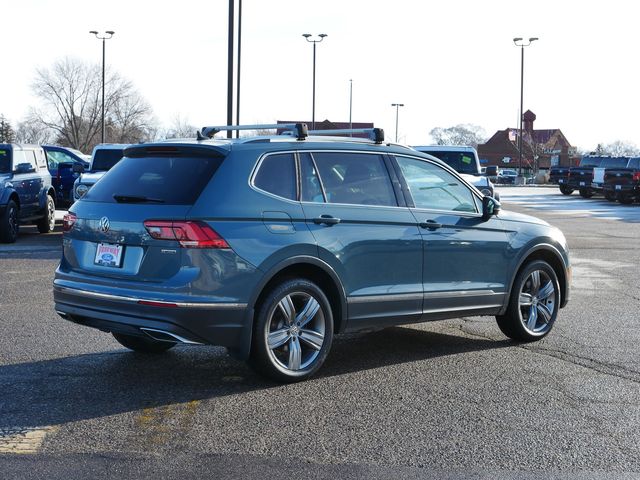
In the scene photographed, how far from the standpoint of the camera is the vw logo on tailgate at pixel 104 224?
616cm

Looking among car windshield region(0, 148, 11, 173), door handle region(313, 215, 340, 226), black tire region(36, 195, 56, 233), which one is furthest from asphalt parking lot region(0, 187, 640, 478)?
black tire region(36, 195, 56, 233)

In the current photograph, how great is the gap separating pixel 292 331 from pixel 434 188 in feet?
6.32

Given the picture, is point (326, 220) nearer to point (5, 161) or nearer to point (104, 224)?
point (104, 224)

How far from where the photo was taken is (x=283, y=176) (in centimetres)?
648

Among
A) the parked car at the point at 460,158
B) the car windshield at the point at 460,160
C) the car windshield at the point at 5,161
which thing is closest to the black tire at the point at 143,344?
the car windshield at the point at 5,161

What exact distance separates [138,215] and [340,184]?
1.61 meters

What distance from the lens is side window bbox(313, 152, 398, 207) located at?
6754 millimetres

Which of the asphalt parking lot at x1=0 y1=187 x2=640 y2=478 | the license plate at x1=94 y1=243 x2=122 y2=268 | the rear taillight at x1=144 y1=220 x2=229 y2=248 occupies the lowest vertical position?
the asphalt parking lot at x1=0 y1=187 x2=640 y2=478

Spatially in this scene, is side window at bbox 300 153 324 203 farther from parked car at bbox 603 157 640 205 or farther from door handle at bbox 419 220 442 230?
parked car at bbox 603 157 640 205

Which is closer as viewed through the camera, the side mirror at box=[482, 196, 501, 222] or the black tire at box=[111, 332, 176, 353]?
the black tire at box=[111, 332, 176, 353]

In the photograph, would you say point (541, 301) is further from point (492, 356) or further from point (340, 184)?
point (340, 184)

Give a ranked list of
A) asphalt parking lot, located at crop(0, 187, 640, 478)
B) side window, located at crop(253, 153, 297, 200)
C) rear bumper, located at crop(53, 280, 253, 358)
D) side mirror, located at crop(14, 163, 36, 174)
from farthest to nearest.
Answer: side mirror, located at crop(14, 163, 36, 174) → side window, located at crop(253, 153, 297, 200) → rear bumper, located at crop(53, 280, 253, 358) → asphalt parking lot, located at crop(0, 187, 640, 478)

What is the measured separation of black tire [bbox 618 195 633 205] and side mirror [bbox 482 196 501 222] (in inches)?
1266

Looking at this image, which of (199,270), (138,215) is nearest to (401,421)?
(199,270)
